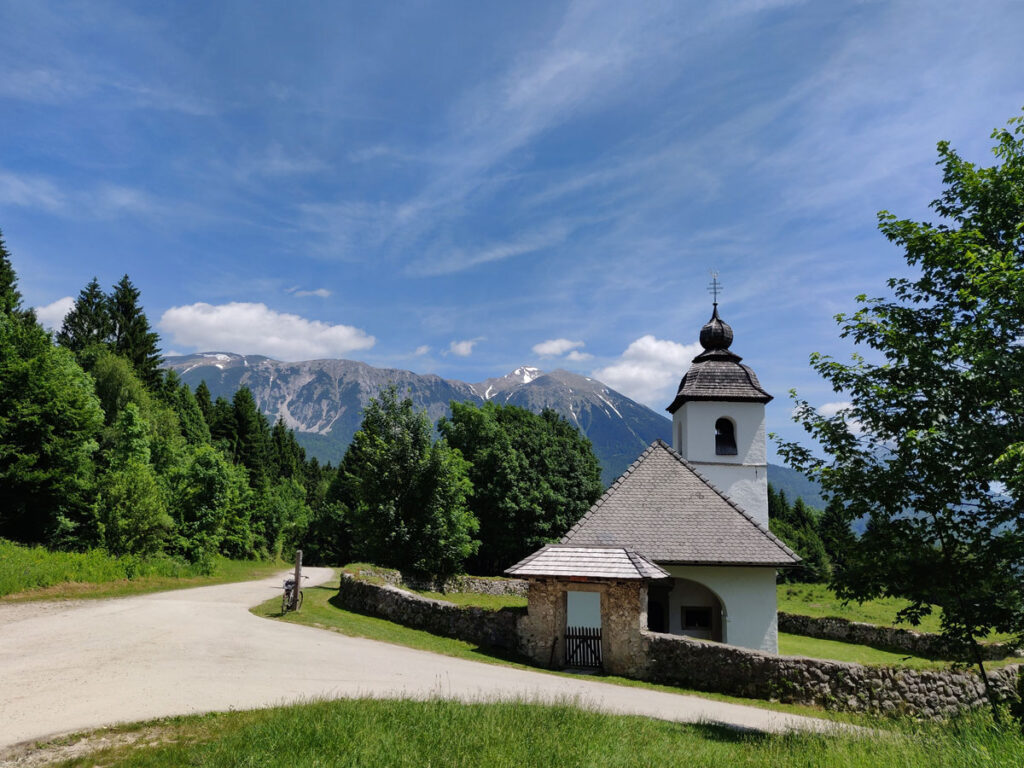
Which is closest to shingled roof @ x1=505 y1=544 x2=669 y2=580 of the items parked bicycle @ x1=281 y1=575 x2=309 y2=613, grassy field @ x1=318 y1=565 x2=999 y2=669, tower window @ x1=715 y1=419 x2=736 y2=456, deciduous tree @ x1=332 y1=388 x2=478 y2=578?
grassy field @ x1=318 y1=565 x2=999 y2=669

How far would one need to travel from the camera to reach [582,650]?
16.0m

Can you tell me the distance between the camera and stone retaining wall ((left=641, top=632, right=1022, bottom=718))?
42.2ft

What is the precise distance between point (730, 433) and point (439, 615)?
1536cm

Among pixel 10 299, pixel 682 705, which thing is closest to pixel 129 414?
pixel 10 299

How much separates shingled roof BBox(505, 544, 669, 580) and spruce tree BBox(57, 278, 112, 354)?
53507mm

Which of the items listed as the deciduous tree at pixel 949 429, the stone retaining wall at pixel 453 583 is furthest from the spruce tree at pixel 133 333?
the deciduous tree at pixel 949 429

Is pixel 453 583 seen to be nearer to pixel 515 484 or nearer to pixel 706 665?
pixel 515 484

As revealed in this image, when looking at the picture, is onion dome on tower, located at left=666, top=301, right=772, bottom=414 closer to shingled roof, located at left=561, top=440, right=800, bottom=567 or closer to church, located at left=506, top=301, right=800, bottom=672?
church, located at left=506, top=301, right=800, bottom=672

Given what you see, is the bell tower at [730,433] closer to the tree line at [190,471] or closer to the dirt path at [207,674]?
the tree line at [190,471]

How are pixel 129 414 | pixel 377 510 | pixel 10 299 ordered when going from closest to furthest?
pixel 377 510 → pixel 129 414 → pixel 10 299

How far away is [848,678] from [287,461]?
92116mm

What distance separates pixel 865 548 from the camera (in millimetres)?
8859

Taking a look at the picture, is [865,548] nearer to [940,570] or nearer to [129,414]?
[940,570]

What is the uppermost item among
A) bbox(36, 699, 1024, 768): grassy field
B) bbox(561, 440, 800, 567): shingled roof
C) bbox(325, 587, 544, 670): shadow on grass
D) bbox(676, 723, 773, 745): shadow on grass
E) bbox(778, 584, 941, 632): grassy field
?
bbox(561, 440, 800, 567): shingled roof
